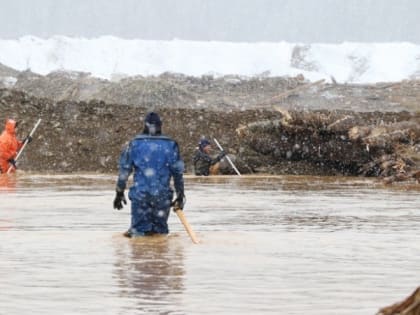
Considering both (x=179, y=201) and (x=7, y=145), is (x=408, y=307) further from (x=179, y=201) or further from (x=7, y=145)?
(x=7, y=145)

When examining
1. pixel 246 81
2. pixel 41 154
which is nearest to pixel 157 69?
pixel 246 81

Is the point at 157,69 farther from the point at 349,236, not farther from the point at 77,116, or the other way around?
the point at 349,236

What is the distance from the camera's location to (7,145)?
111 ft

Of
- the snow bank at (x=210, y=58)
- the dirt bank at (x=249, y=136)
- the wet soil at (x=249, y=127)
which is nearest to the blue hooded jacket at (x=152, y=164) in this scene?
the wet soil at (x=249, y=127)

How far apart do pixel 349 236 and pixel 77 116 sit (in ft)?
94.7

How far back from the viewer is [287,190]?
92.5ft

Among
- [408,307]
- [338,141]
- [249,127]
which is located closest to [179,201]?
[408,307]

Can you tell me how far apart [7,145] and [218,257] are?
19953mm

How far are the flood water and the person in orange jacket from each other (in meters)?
8.01

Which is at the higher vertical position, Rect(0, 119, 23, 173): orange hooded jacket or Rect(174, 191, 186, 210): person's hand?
Rect(0, 119, 23, 173): orange hooded jacket

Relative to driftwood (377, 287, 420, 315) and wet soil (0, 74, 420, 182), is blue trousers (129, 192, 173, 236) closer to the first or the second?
driftwood (377, 287, 420, 315)

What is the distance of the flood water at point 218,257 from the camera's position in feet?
35.8

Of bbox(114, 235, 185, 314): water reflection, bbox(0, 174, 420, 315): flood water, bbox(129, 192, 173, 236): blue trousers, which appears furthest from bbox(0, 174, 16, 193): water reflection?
bbox(114, 235, 185, 314): water reflection

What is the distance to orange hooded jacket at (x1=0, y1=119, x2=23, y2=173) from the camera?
3347 centimetres
